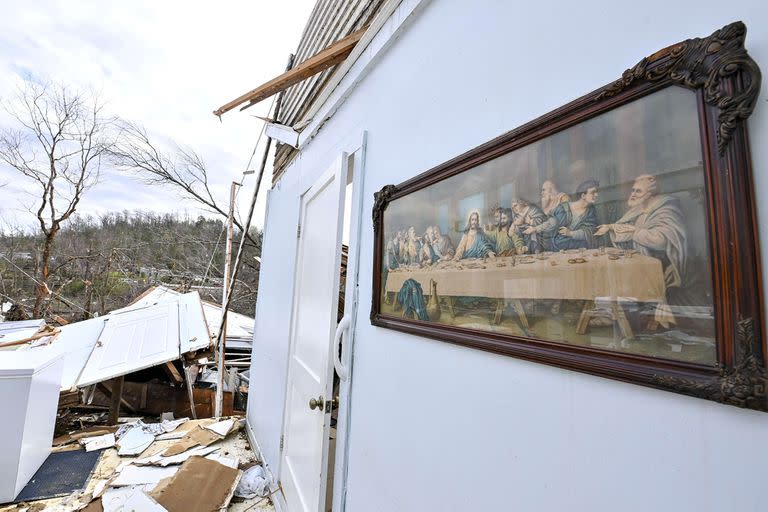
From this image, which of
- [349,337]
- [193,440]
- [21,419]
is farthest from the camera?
[193,440]

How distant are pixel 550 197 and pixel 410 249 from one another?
0.55 metres

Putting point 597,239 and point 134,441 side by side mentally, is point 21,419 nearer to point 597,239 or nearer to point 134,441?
point 134,441

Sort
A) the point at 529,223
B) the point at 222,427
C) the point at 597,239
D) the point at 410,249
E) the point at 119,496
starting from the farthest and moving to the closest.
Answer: the point at 222,427
the point at 119,496
the point at 410,249
the point at 529,223
the point at 597,239

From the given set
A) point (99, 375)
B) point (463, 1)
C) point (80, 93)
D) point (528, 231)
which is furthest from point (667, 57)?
point (80, 93)

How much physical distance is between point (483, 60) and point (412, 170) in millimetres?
414

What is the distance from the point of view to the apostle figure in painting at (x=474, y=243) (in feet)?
2.79

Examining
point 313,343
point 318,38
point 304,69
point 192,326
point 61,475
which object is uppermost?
point 318,38

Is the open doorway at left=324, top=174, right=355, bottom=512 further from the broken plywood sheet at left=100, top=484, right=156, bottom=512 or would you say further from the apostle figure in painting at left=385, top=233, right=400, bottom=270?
the broken plywood sheet at left=100, top=484, right=156, bottom=512

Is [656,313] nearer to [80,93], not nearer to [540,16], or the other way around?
[540,16]

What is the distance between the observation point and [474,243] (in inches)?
35.1

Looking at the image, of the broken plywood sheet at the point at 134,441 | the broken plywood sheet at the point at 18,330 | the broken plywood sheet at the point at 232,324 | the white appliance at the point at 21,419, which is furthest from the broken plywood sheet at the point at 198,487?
the broken plywood sheet at the point at 232,324

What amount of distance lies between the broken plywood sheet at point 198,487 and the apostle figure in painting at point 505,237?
2.74m

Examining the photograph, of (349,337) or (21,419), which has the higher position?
(349,337)

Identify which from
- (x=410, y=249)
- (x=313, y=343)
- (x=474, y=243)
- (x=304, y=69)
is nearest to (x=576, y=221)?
(x=474, y=243)
